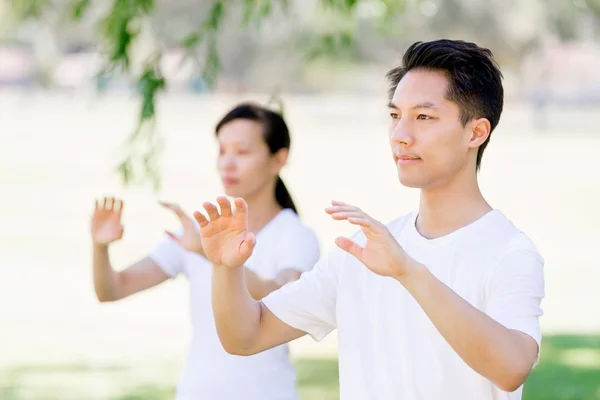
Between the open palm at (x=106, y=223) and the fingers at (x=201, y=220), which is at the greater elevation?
A: the open palm at (x=106, y=223)

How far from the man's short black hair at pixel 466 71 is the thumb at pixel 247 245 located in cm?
52

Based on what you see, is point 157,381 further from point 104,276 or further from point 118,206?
point 118,206

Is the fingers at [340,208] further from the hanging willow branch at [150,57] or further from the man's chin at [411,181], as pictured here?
the hanging willow branch at [150,57]

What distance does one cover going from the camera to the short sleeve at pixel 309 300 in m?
2.70

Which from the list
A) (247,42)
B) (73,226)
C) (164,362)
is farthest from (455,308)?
(247,42)

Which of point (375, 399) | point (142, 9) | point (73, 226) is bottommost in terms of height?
point (375, 399)

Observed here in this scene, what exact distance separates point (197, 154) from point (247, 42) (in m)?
18.9

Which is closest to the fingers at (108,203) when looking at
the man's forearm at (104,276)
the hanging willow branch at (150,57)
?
the man's forearm at (104,276)

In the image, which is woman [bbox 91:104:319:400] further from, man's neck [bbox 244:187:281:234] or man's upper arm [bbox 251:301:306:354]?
man's upper arm [bbox 251:301:306:354]

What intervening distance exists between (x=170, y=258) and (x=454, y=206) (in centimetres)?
175

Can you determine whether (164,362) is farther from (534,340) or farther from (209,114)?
(209,114)

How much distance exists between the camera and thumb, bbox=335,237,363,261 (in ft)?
7.42

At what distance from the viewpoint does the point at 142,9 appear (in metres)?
5.60

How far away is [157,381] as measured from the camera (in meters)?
8.38
